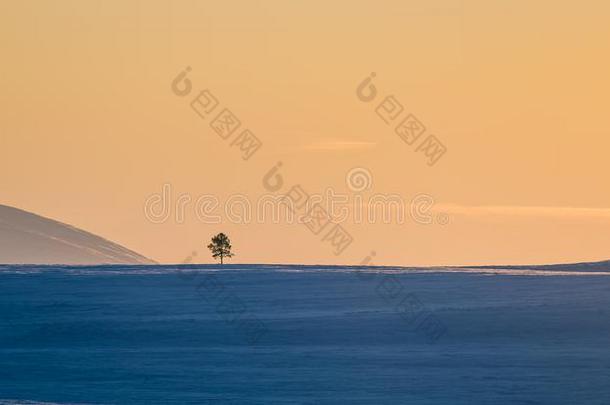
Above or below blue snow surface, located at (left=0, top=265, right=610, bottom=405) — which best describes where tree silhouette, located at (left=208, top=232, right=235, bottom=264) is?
above

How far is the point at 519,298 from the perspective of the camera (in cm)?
7038

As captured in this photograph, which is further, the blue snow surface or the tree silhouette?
the tree silhouette

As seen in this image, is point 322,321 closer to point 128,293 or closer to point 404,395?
point 128,293

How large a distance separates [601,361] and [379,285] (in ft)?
76.3

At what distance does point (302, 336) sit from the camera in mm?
62031

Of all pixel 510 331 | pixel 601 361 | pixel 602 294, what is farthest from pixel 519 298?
pixel 601 361

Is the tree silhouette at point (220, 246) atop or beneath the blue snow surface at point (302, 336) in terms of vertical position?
atop

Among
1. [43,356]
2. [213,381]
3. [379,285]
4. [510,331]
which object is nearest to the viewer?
[213,381]

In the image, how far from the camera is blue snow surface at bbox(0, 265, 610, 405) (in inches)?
1927

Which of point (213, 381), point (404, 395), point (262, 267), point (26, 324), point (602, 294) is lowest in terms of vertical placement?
point (404, 395)

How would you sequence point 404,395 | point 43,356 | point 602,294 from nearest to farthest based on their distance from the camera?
point 404,395
point 43,356
point 602,294

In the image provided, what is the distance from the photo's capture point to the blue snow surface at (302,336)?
48938mm

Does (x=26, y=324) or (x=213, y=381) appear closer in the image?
(x=213, y=381)

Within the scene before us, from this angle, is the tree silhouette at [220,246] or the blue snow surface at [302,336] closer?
the blue snow surface at [302,336]
